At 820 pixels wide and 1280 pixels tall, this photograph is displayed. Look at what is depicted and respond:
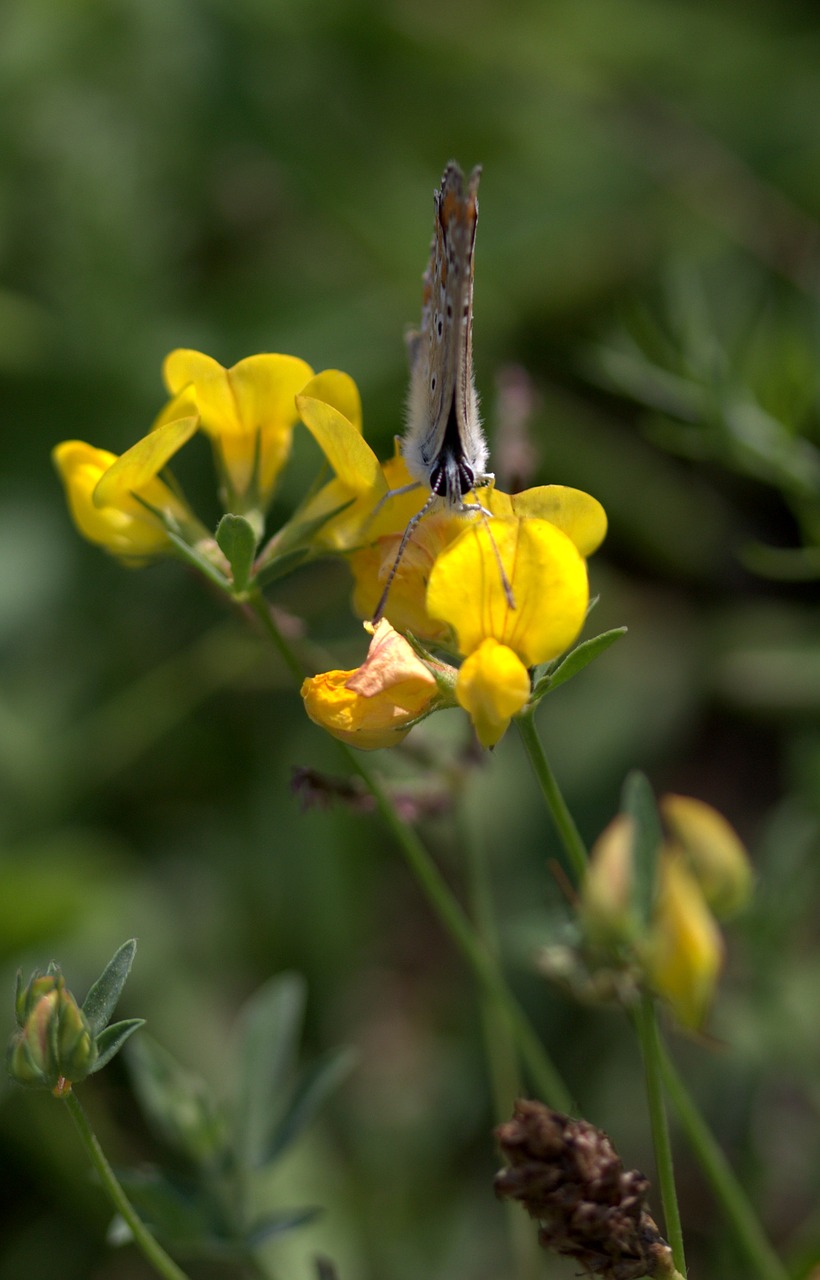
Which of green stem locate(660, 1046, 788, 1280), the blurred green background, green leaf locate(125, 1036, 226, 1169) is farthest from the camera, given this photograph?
the blurred green background

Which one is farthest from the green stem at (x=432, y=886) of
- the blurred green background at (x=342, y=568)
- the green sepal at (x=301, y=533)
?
the blurred green background at (x=342, y=568)

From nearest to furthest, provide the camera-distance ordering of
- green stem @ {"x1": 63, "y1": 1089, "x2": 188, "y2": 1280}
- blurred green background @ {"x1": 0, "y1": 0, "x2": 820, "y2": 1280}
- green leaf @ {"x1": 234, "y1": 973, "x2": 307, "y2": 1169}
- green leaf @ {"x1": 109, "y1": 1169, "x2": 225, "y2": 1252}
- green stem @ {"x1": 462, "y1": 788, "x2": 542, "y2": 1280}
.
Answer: green stem @ {"x1": 63, "y1": 1089, "x2": 188, "y2": 1280}, green leaf @ {"x1": 109, "y1": 1169, "x2": 225, "y2": 1252}, green leaf @ {"x1": 234, "y1": 973, "x2": 307, "y2": 1169}, green stem @ {"x1": 462, "y1": 788, "x2": 542, "y2": 1280}, blurred green background @ {"x1": 0, "y1": 0, "x2": 820, "y2": 1280}

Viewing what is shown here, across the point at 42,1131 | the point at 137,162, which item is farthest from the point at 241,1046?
the point at 137,162

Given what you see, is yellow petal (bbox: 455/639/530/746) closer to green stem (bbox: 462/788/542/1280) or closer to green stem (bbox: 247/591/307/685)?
green stem (bbox: 247/591/307/685)

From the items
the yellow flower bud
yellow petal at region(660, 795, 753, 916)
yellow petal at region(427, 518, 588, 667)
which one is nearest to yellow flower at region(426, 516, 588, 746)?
yellow petal at region(427, 518, 588, 667)

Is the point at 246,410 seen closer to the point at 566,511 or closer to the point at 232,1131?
the point at 566,511

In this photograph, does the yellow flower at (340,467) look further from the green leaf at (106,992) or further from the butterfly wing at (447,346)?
the green leaf at (106,992)

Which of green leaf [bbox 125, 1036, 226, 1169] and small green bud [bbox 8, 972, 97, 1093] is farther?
green leaf [bbox 125, 1036, 226, 1169]

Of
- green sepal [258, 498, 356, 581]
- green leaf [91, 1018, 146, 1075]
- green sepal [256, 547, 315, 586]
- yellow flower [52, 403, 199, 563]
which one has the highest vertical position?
yellow flower [52, 403, 199, 563]
